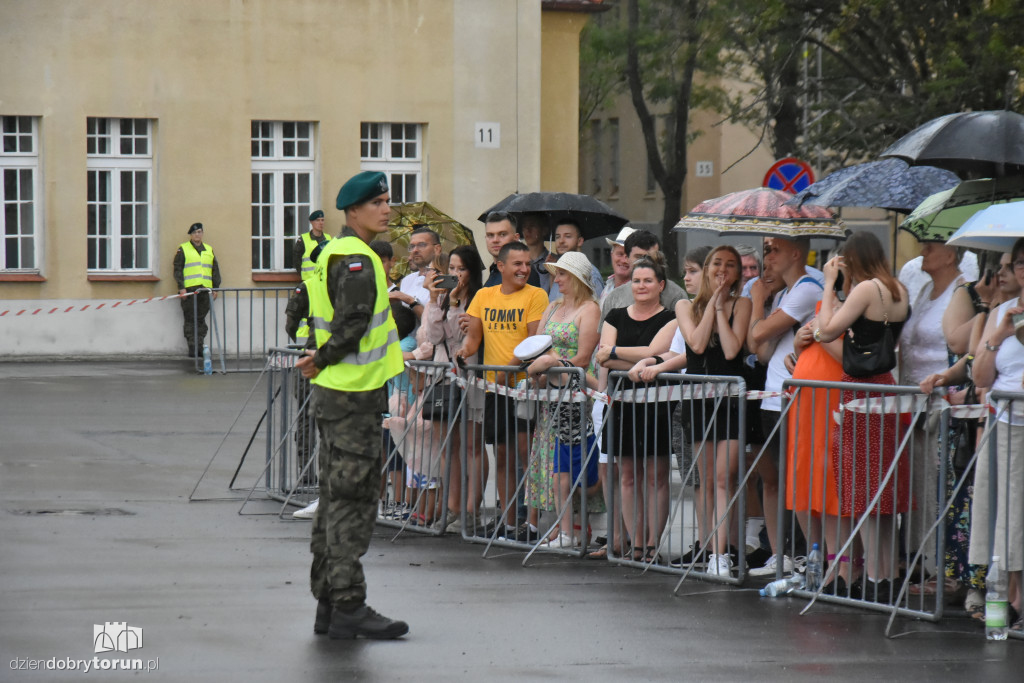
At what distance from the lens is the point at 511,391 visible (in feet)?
32.3

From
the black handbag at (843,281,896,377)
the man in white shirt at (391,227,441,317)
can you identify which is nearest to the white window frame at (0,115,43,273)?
the man in white shirt at (391,227,441,317)

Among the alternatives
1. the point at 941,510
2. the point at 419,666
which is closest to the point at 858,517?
the point at 941,510

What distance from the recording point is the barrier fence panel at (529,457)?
958cm

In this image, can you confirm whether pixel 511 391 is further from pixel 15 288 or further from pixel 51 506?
pixel 15 288

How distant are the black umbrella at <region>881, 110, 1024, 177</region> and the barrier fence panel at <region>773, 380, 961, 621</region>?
4.71ft

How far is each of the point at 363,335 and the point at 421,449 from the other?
3.15m

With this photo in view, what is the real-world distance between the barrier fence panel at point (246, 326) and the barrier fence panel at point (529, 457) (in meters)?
13.2

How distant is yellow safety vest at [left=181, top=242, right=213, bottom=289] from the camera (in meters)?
24.3

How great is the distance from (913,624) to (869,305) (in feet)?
5.29

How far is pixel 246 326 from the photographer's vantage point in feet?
80.7

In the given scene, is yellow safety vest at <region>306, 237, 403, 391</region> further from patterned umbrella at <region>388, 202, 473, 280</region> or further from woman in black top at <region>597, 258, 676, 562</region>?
patterned umbrella at <region>388, 202, 473, 280</region>

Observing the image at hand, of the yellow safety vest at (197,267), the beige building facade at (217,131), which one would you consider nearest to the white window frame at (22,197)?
the beige building facade at (217,131)

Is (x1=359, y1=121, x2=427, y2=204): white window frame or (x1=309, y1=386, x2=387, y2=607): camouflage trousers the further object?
(x1=359, y1=121, x2=427, y2=204): white window frame

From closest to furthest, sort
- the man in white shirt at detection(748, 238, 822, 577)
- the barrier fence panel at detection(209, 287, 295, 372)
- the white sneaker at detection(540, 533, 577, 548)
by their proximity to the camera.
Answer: the man in white shirt at detection(748, 238, 822, 577) < the white sneaker at detection(540, 533, 577, 548) < the barrier fence panel at detection(209, 287, 295, 372)
